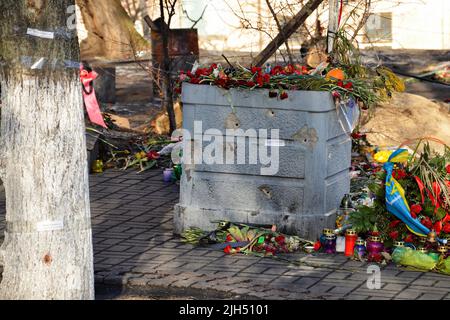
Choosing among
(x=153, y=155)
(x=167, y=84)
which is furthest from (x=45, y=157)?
(x=167, y=84)

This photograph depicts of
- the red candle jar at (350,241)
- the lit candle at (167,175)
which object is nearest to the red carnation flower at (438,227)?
the red candle jar at (350,241)

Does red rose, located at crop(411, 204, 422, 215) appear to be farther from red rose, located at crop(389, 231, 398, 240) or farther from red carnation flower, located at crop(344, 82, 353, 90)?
red carnation flower, located at crop(344, 82, 353, 90)

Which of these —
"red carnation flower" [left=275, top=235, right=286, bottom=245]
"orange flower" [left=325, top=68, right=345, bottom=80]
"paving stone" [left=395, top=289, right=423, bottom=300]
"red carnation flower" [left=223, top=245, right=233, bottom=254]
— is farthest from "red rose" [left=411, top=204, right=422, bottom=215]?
"red carnation flower" [left=223, top=245, right=233, bottom=254]

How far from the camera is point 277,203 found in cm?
801

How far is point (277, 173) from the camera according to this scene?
26.0ft

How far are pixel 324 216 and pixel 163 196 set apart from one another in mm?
2417

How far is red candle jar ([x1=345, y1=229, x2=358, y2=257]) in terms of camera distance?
302 inches

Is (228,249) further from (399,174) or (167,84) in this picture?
(167,84)

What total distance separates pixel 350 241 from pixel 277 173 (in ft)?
2.71

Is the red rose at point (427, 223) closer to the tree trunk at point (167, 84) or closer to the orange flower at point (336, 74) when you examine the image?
the orange flower at point (336, 74)

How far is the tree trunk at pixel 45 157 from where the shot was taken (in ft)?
19.1

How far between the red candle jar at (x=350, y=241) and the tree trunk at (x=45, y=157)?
248 cm
